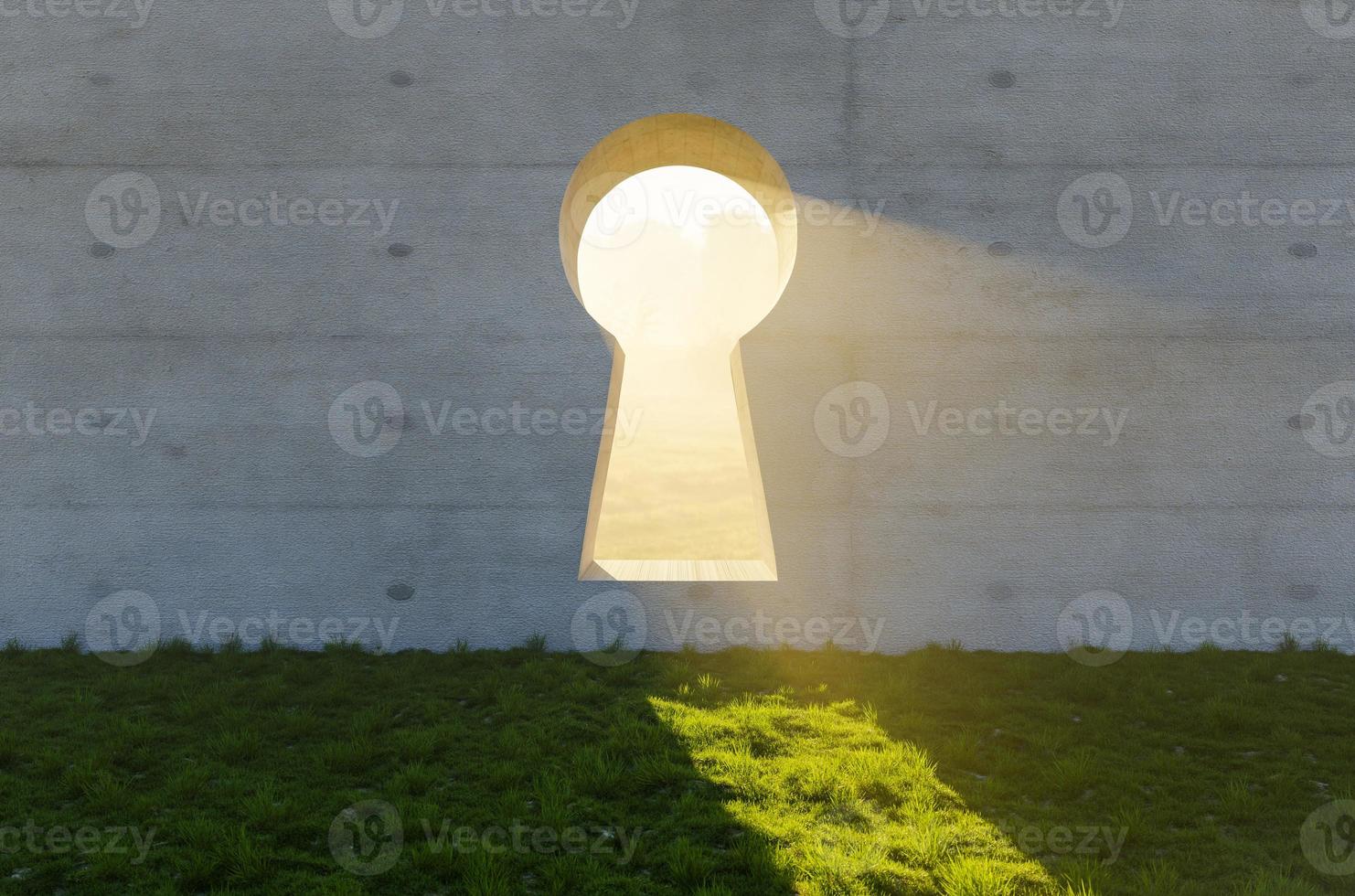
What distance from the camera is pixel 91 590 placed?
7.43 m

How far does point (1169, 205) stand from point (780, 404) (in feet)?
12.7

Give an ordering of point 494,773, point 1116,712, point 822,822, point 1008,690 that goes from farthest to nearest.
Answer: point 1008,690 → point 1116,712 → point 494,773 → point 822,822

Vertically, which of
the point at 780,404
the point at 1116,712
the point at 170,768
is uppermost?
the point at 780,404

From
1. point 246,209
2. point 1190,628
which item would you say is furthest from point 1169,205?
point 246,209

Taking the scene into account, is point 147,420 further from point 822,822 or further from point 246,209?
point 822,822
